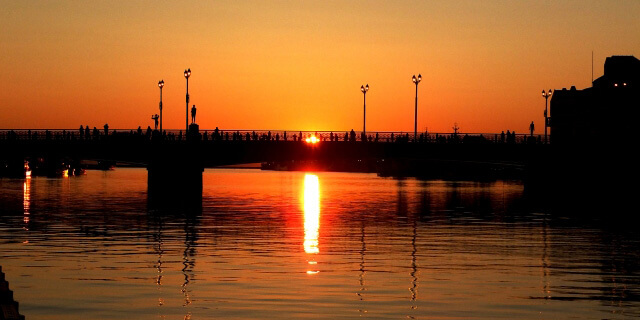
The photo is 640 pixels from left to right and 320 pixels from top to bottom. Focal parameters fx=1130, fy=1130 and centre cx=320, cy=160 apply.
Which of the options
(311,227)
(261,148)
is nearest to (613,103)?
(261,148)

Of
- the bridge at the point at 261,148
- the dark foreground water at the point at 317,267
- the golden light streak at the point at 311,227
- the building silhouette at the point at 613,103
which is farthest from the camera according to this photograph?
the building silhouette at the point at 613,103

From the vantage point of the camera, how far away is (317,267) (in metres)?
44.5

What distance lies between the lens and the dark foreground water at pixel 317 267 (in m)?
32.7

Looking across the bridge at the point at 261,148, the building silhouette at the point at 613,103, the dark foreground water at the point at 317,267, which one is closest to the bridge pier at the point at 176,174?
the bridge at the point at 261,148

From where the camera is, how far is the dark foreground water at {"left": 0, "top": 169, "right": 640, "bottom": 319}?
1288 inches

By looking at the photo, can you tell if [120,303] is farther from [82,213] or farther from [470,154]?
[470,154]

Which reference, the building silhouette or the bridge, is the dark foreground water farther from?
the building silhouette

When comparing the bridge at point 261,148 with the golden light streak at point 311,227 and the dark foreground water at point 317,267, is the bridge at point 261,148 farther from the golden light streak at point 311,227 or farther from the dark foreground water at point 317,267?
the dark foreground water at point 317,267

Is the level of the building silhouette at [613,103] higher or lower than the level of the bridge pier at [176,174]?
higher

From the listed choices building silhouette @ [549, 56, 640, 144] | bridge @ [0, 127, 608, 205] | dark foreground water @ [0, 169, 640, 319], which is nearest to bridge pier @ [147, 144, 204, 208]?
bridge @ [0, 127, 608, 205]

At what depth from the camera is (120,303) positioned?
33219 millimetres

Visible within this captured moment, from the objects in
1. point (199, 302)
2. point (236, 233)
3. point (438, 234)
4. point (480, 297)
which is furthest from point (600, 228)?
point (199, 302)

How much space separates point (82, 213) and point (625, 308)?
5970cm

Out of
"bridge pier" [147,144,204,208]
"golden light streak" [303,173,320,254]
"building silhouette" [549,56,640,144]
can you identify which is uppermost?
"building silhouette" [549,56,640,144]
